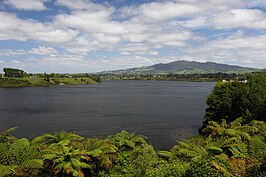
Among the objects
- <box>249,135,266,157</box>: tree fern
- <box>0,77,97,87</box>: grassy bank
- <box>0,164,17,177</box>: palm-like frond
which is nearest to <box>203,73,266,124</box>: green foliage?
<box>249,135,266,157</box>: tree fern

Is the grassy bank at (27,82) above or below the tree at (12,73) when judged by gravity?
below

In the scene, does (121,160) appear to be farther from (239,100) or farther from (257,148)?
(239,100)

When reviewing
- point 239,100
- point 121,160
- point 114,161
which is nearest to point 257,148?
point 121,160

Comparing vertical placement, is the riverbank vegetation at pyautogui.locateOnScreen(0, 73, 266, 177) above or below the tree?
below

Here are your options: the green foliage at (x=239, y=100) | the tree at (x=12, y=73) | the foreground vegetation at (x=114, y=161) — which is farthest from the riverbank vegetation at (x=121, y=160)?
the tree at (x=12, y=73)

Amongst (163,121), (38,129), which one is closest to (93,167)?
(38,129)

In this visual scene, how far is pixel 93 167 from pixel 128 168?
5.70 feet

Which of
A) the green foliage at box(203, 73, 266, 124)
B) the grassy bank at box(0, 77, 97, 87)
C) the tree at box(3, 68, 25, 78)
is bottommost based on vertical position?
the grassy bank at box(0, 77, 97, 87)

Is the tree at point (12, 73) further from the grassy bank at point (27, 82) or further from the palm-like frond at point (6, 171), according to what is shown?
the palm-like frond at point (6, 171)

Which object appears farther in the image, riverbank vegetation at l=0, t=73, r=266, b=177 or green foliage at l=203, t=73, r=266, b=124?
green foliage at l=203, t=73, r=266, b=124

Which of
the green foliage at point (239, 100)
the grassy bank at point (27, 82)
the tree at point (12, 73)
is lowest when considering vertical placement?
the grassy bank at point (27, 82)

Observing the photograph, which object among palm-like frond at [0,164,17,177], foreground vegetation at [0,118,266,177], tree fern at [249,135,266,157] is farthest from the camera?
tree fern at [249,135,266,157]

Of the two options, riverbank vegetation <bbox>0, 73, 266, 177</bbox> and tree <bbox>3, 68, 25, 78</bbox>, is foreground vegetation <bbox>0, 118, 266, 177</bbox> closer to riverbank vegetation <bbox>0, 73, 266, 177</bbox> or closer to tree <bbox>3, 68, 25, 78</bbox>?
riverbank vegetation <bbox>0, 73, 266, 177</bbox>

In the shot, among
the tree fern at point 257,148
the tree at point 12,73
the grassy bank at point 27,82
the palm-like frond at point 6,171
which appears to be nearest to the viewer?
the palm-like frond at point 6,171
